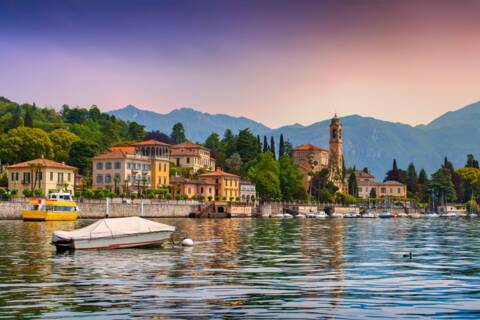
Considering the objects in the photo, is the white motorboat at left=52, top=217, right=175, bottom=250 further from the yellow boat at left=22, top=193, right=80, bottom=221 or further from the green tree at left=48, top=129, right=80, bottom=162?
the green tree at left=48, top=129, right=80, bottom=162

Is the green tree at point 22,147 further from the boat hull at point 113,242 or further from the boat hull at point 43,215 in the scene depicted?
the boat hull at point 113,242

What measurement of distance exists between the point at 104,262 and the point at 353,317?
1682 centimetres

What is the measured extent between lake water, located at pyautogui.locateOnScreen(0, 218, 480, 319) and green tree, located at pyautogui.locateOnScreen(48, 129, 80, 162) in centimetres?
9384

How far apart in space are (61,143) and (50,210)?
56.8 m

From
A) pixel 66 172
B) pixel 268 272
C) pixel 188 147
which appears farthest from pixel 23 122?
pixel 268 272

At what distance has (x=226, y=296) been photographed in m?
21.7

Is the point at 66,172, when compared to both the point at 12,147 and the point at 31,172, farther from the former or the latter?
the point at 12,147

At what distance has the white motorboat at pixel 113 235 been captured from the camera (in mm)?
38125

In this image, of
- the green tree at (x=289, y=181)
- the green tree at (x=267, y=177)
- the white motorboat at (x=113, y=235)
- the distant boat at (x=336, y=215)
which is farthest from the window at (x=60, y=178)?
the distant boat at (x=336, y=215)

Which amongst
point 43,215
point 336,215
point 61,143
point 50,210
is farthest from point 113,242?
point 336,215

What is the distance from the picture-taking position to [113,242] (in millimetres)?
39938

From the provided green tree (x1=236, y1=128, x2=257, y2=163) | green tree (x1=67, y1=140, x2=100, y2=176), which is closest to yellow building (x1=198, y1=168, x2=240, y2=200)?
green tree (x1=67, y1=140, x2=100, y2=176)

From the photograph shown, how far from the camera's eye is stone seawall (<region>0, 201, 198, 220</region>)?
84938 mm

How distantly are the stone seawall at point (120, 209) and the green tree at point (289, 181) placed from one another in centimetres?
4429
